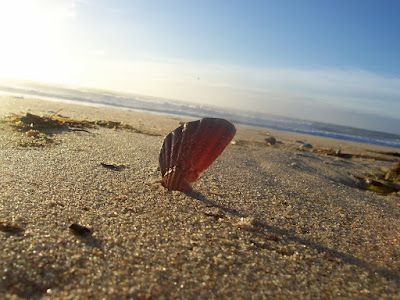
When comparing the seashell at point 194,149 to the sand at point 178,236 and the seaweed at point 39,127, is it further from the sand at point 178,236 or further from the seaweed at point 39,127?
the seaweed at point 39,127

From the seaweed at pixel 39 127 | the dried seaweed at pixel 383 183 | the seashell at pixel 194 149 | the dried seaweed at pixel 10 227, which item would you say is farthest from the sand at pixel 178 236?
the dried seaweed at pixel 383 183

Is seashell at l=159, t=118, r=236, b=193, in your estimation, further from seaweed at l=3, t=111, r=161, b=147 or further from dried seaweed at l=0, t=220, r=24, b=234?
seaweed at l=3, t=111, r=161, b=147

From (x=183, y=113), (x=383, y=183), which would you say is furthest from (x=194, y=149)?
(x=183, y=113)

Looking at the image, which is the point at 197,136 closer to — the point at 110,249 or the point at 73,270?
the point at 110,249

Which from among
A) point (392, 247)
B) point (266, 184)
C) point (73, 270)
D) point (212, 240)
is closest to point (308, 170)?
point (266, 184)

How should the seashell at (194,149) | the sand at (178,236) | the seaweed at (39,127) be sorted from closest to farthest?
the sand at (178,236)
the seashell at (194,149)
the seaweed at (39,127)

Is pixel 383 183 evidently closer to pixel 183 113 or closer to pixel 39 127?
pixel 39 127
